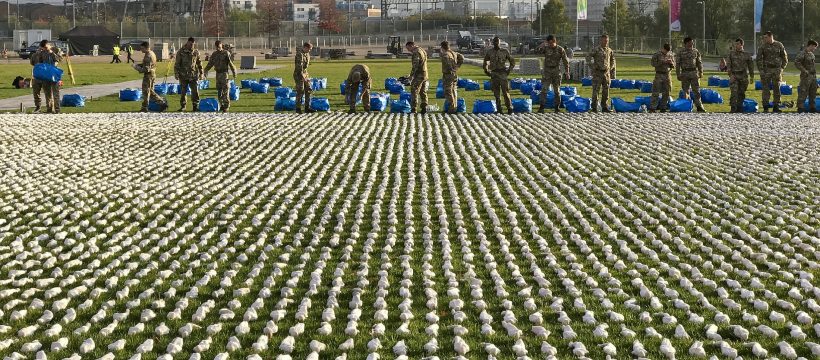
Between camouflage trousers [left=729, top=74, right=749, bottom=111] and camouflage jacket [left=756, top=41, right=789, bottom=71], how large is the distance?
0.51 meters

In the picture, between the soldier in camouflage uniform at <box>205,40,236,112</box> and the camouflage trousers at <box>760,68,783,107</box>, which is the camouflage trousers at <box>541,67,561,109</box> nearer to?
the camouflage trousers at <box>760,68,783,107</box>

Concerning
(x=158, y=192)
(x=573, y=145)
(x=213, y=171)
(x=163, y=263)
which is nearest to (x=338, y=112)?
(x=573, y=145)

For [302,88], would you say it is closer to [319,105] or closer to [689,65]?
[319,105]

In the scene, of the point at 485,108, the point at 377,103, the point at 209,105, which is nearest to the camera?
the point at 485,108

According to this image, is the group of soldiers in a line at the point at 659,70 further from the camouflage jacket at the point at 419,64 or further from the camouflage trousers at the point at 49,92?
the camouflage trousers at the point at 49,92

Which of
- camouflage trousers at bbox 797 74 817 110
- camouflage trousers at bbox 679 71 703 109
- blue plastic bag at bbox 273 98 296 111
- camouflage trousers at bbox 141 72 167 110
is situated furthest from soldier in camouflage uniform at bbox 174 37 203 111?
camouflage trousers at bbox 797 74 817 110

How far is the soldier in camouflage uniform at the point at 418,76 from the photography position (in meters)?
26.1

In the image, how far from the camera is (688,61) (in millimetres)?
25859

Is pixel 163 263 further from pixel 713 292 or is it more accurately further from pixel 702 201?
pixel 702 201

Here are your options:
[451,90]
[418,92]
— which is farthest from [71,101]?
[451,90]

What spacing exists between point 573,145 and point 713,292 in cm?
1057

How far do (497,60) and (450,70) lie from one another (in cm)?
115

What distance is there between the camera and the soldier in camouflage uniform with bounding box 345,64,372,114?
26.7 metres

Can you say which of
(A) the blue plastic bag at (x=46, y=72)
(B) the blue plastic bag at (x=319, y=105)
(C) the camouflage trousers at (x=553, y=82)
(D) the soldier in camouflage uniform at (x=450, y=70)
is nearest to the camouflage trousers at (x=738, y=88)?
(C) the camouflage trousers at (x=553, y=82)
